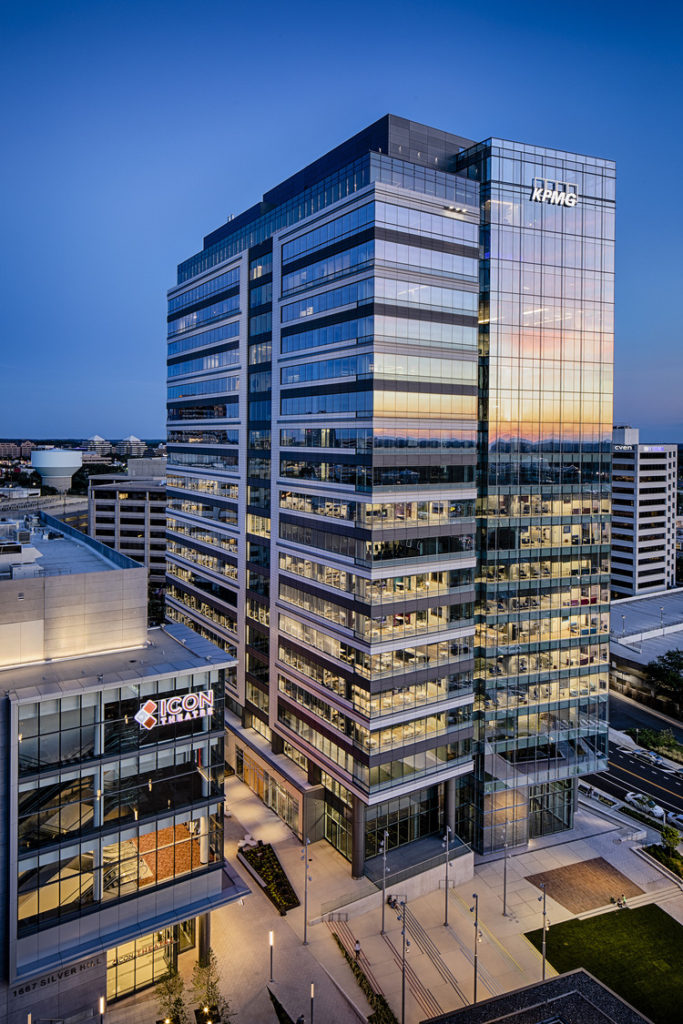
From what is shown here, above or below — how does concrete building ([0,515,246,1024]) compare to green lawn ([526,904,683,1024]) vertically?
above

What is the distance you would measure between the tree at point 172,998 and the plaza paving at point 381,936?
0.84m

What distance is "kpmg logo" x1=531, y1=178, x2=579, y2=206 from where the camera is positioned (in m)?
60.9

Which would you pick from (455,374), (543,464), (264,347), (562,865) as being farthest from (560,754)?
(264,347)

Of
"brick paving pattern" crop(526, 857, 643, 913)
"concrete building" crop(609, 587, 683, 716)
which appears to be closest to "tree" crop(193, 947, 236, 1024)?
"brick paving pattern" crop(526, 857, 643, 913)

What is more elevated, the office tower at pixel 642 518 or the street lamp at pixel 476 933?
the office tower at pixel 642 518

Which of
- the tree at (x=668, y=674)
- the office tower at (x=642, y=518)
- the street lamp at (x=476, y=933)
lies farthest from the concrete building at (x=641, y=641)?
the street lamp at (x=476, y=933)

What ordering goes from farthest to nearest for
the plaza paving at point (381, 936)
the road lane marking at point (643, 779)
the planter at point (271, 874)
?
1. the road lane marking at point (643, 779)
2. the planter at point (271, 874)
3. the plaza paving at point (381, 936)

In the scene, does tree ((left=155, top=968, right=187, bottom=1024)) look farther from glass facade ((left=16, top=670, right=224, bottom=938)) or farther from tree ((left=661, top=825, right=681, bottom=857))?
tree ((left=661, top=825, right=681, bottom=857))

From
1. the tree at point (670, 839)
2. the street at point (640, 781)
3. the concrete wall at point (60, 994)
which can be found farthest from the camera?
the street at point (640, 781)

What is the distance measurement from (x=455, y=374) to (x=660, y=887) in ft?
169

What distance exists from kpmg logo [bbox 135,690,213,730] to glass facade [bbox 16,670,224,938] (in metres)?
0.07

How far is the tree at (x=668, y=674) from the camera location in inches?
3638

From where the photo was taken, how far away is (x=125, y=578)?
49.1 metres

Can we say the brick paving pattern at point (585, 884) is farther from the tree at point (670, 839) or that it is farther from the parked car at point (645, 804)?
the parked car at point (645, 804)
